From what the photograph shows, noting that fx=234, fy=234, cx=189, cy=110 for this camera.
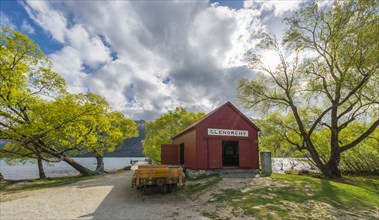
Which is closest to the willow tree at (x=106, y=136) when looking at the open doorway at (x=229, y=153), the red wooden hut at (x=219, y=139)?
the red wooden hut at (x=219, y=139)

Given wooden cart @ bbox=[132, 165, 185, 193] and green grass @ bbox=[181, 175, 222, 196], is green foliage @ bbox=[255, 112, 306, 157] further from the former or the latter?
wooden cart @ bbox=[132, 165, 185, 193]

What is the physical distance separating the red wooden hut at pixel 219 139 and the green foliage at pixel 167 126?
17.0 m

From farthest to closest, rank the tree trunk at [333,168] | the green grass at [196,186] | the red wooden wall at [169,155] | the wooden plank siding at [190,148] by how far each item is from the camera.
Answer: the red wooden wall at [169,155]
the tree trunk at [333,168]
the wooden plank siding at [190,148]
the green grass at [196,186]

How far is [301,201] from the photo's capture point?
35.5ft

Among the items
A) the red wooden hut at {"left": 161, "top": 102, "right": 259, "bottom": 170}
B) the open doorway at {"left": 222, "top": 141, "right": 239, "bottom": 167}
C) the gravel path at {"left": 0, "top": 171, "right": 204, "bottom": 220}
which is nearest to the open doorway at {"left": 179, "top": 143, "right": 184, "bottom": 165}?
the red wooden hut at {"left": 161, "top": 102, "right": 259, "bottom": 170}

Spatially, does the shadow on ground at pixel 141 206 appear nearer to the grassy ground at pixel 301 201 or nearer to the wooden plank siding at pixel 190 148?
the grassy ground at pixel 301 201

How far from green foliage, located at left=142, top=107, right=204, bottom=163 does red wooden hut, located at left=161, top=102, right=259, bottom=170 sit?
669 inches

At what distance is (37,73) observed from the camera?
20.1 m

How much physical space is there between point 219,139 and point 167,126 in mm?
23225

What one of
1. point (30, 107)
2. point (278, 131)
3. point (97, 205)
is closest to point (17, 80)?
point (30, 107)

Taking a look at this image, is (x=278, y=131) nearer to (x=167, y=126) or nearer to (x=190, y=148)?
(x=190, y=148)

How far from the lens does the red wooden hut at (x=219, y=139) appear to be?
18.5m

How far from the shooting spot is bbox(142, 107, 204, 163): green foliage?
38744mm

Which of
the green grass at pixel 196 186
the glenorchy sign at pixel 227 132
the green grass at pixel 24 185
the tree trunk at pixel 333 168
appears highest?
the glenorchy sign at pixel 227 132
